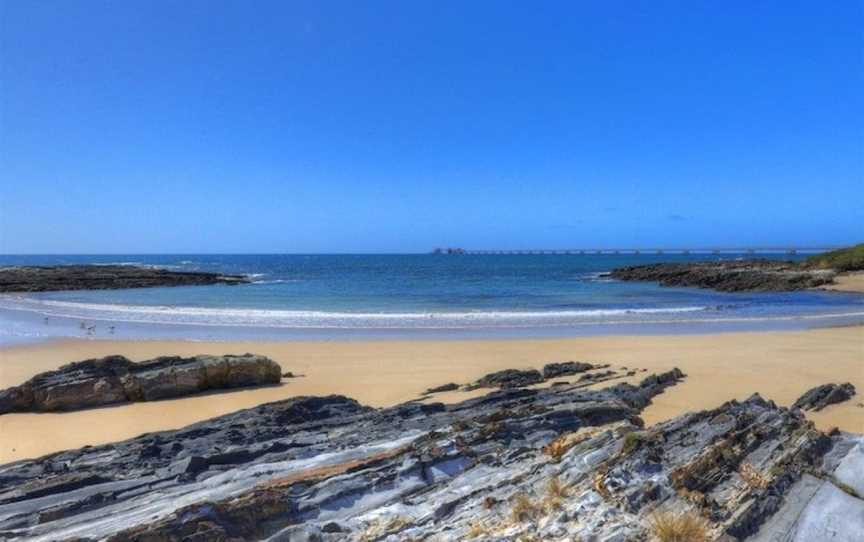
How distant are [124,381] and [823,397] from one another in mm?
12042

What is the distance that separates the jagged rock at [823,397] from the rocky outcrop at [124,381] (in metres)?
9.90

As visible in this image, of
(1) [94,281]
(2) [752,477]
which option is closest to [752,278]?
(2) [752,477]

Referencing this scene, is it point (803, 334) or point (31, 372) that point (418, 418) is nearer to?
point (31, 372)

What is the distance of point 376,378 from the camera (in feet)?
41.1

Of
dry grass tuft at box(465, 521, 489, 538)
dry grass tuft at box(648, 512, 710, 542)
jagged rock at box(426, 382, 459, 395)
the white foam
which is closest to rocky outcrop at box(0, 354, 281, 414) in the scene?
jagged rock at box(426, 382, 459, 395)

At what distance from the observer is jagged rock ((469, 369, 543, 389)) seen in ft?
36.2

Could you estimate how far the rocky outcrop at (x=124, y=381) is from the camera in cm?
995

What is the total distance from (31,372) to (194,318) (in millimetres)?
12858

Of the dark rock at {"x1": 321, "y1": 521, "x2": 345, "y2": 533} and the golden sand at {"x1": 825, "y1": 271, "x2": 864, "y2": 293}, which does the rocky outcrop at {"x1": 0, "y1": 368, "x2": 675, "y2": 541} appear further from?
the golden sand at {"x1": 825, "y1": 271, "x2": 864, "y2": 293}

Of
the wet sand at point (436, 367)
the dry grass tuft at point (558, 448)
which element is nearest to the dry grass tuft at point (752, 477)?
the dry grass tuft at point (558, 448)

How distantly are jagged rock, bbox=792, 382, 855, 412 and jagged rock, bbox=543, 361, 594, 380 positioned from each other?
411 cm

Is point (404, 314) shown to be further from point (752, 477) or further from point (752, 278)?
point (752, 278)

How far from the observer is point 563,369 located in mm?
12180

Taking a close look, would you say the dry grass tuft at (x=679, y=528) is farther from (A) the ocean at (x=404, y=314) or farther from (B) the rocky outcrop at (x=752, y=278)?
(B) the rocky outcrop at (x=752, y=278)
